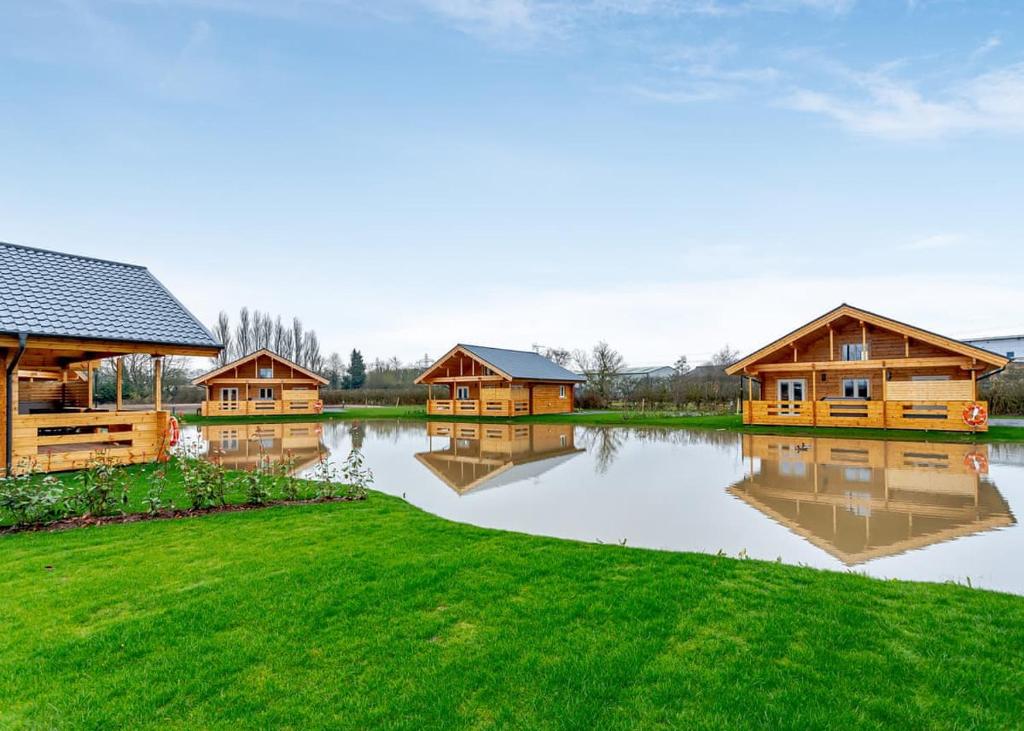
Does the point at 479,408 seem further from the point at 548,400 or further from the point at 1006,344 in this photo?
the point at 1006,344

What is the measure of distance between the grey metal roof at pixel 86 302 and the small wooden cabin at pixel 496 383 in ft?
56.9

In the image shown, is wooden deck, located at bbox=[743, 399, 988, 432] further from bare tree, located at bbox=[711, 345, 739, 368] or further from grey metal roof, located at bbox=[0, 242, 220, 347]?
bare tree, located at bbox=[711, 345, 739, 368]

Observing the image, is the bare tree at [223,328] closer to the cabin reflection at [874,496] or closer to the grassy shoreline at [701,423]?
the grassy shoreline at [701,423]

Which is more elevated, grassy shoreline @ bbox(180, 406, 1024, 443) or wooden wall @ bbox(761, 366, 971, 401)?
wooden wall @ bbox(761, 366, 971, 401)

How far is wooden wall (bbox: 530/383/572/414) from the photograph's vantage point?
1152 inches

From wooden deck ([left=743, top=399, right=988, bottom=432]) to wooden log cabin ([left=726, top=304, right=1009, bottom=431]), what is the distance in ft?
0.08

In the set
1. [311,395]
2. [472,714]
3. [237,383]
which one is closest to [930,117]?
[472,714]

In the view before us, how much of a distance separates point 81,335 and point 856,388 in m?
23.8

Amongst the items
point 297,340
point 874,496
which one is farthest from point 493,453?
point 297,340

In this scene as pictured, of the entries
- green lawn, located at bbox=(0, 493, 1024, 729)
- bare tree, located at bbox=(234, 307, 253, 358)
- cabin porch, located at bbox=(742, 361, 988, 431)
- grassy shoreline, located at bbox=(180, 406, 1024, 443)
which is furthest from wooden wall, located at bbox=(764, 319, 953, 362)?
bare tree, located at bbox=(234, 307, 253, 358)

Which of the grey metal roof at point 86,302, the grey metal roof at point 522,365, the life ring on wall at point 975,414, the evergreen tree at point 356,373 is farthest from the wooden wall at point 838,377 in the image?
the evergreen tree at point 356,373

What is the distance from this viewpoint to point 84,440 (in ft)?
31.0

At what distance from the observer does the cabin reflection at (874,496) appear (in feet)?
18.6

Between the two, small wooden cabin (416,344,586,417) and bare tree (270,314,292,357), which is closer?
small wooden cabin (416,344,586,417)
